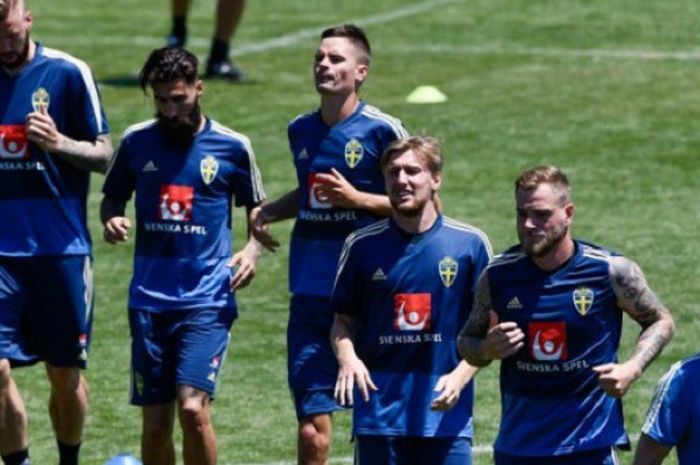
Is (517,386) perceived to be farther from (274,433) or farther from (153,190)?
(274,433)

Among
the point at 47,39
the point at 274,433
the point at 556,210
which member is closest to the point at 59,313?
the point at 274,433

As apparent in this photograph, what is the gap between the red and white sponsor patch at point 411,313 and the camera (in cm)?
1013

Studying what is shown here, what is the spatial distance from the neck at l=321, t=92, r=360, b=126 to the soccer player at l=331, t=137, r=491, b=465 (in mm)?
1203

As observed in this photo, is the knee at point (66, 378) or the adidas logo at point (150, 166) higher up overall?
the adidas logo at point (150, 166)

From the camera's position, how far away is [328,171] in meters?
11.2

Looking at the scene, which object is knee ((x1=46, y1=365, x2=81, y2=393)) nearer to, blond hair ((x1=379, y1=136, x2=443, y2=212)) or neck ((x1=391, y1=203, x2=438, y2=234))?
neck ((x1=391, y1=203, x2=438, y2=234))

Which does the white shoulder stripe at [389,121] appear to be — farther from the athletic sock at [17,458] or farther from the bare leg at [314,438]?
the athletic sock at [17,458]

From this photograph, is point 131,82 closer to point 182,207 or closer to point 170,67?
point 182,207

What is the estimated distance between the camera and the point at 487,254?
10.3 meters

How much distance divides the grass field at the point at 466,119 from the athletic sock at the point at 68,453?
0.56 m

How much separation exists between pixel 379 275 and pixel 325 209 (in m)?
1.22

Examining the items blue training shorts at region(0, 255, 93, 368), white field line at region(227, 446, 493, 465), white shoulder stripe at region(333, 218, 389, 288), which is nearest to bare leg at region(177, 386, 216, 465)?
blue training shorts at region(0, 255, 93, 368)

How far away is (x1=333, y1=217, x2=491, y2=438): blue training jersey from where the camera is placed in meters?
10.1

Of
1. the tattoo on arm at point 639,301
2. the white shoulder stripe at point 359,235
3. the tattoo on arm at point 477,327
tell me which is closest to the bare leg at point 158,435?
the white shoulder stripe at point 359,235
